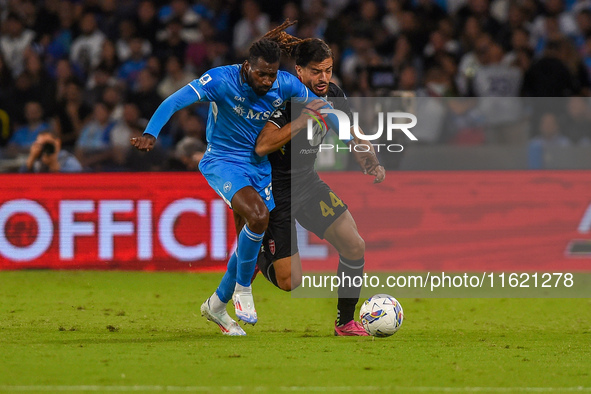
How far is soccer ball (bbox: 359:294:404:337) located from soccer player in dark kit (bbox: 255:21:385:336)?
285 mm

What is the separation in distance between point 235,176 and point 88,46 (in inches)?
334

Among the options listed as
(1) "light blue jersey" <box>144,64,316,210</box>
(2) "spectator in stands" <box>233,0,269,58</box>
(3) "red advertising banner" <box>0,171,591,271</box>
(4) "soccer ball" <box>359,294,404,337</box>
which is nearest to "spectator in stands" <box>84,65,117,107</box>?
(2) "spectator in stands" <box>233,0,269,58</box>

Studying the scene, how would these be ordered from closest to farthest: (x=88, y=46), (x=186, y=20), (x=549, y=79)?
1. (x=549, y=79)
2. (x=88, y=46)
3. (x=186, y=20)

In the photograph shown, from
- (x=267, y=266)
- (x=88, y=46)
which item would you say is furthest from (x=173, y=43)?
(x=267, y=266)

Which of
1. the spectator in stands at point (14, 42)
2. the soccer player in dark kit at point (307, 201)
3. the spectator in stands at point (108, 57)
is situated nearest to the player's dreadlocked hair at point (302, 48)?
the soccer player in dark kit at point (307, 201)

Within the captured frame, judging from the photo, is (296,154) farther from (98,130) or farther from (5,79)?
(5,79)

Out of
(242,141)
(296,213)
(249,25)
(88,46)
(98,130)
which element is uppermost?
(249,25)

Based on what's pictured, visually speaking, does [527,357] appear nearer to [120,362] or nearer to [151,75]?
[120,362]

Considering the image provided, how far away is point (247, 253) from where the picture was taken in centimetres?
696

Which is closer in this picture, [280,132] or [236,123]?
[280,132]

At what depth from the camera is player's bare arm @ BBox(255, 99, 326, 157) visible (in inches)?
269

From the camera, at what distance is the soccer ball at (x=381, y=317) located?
6.82m

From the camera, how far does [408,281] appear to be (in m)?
10.6

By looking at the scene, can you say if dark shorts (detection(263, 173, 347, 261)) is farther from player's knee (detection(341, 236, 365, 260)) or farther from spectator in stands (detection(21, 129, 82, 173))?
spectator in stands (detection(21, 129, 82, 173))
